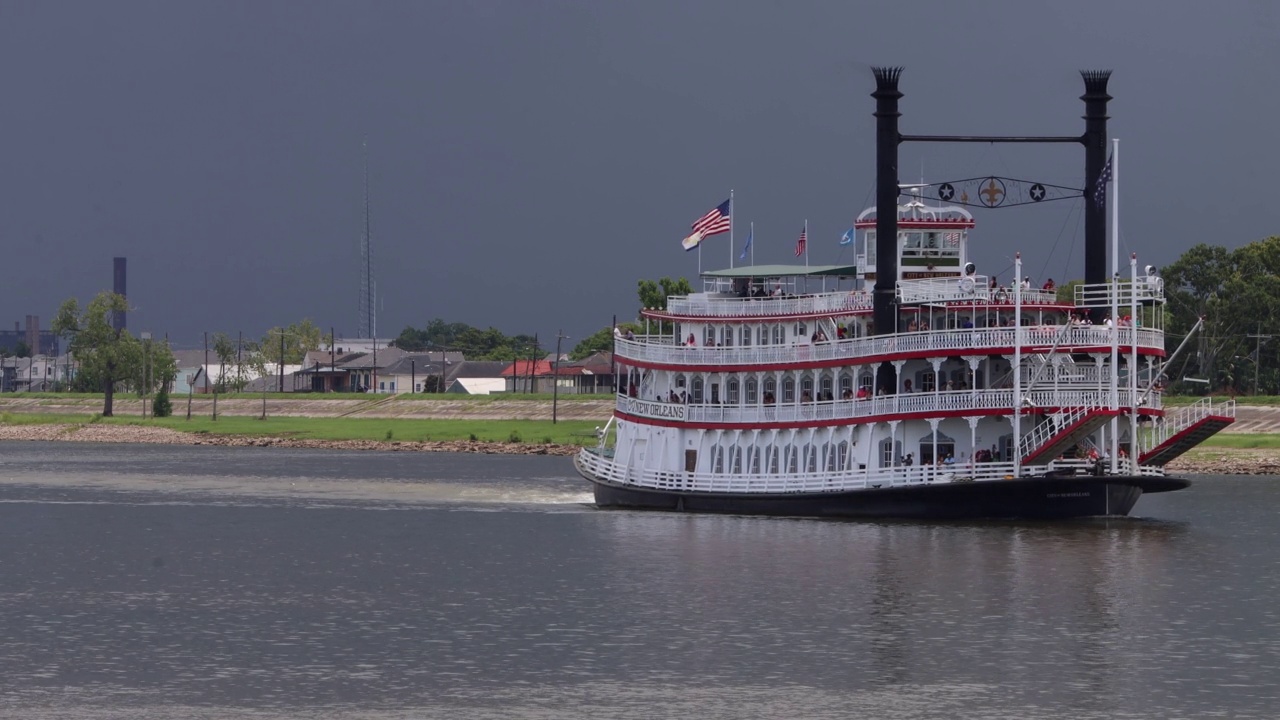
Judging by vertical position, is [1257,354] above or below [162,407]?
above

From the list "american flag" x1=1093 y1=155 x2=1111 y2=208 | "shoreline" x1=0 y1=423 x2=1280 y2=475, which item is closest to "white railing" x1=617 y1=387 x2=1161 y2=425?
"american flag" x1=1093 y1=155 x2=1111 y2=208

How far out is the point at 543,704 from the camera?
34500 mm

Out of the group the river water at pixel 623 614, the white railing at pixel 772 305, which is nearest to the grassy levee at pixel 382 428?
the river water at pixel 623 614

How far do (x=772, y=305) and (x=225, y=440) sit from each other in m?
81.1

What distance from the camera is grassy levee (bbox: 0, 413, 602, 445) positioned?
129 meters

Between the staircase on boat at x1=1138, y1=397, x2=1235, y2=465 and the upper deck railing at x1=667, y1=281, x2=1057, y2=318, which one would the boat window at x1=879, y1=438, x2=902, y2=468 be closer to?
the upper deck railing at x1=667, y1=281, x2=1057, y2=318

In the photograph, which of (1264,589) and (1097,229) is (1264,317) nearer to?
(1097,229)

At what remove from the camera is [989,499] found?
57.4 meters

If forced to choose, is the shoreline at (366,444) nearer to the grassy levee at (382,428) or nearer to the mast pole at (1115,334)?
the grassy levee at (382,428)

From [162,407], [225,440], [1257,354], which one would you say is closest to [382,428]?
[225,440]

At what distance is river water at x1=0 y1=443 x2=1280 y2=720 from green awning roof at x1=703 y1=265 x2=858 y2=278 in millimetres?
8932

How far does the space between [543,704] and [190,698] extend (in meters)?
6.92

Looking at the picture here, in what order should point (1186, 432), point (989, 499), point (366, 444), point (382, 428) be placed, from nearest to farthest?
1. point (989, 499)
2. point (1186, 432)
3. point (366, 444)
4. point (382, 428)

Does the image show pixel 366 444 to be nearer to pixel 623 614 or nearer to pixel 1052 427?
pixel 1052 427
